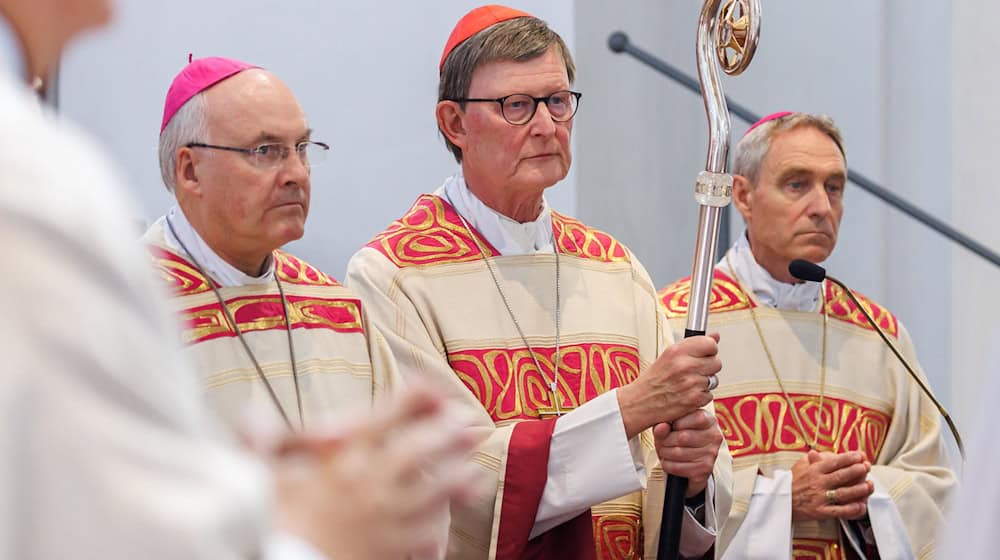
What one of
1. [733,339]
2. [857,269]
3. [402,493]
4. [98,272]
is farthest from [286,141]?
[857,269]

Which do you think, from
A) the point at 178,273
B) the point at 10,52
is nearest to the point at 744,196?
the point at 178,273

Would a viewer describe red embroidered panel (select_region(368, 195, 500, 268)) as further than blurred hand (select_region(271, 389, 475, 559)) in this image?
Yes

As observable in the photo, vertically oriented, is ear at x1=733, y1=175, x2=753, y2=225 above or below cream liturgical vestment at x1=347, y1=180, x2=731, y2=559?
above

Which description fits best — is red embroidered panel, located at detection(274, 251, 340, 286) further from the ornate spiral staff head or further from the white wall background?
the white wall background

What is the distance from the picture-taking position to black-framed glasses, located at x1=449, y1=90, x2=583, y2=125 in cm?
430

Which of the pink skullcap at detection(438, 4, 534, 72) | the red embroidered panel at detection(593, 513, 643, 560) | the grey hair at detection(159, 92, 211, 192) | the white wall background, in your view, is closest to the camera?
the grey hair at detection(159, 92, 211, 192)

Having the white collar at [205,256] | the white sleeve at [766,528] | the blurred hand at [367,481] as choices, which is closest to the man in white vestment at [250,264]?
the white collar at [205,256]

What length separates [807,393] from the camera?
192 inches

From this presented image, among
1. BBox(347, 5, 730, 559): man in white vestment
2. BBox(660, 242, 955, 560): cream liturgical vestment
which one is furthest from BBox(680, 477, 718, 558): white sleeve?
BBox(660, 242, 955, 560): cream liturgical vestment

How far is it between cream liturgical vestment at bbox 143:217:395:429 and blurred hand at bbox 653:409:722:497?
0.76 meters

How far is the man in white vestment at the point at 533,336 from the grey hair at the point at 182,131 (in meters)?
0.59

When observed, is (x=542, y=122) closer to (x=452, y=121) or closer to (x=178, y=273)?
(x=452, y=121)

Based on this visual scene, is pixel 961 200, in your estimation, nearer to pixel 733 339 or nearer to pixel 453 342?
pixel 733 339

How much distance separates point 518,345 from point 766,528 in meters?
0.98
